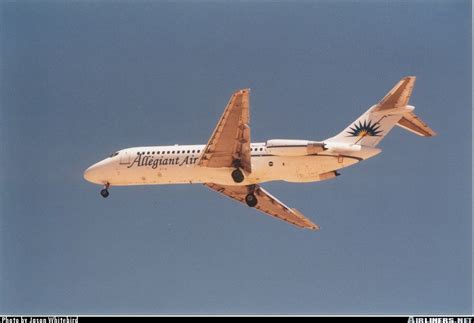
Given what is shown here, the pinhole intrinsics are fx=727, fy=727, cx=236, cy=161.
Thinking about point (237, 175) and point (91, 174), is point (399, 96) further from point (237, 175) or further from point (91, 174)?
point (91, 174)

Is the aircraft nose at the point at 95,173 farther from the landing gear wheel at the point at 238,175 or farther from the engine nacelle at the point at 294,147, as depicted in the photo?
the engine nacelle at the point at 294,147

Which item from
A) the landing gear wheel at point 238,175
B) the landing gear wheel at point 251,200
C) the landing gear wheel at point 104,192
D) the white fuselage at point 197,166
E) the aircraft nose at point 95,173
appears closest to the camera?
the white fuselage at point 197,166

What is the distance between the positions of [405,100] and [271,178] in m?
6.96

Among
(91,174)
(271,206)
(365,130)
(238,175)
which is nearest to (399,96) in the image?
(365,130)

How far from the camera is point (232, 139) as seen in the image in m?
31.9

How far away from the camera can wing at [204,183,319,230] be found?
38250 millimetres

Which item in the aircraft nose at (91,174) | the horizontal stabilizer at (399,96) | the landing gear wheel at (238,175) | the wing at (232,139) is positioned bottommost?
the landing gear wheel at (238,175)

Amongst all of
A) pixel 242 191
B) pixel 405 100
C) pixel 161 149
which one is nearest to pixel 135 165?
pixel 161 149

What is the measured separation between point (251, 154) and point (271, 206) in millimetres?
5918

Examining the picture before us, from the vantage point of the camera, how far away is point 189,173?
34.3 metres

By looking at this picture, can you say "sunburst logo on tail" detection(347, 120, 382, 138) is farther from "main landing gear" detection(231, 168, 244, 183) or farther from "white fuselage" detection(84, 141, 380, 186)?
"main landing gear" detection(231, 168, 244, 183)

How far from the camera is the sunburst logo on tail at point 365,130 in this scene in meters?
32.8

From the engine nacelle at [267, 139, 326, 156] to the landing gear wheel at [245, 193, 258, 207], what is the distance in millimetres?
5014

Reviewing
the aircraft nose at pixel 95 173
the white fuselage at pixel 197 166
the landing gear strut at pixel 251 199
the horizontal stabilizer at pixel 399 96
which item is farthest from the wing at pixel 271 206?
the horizontal stabilizer at pixel 399 96
